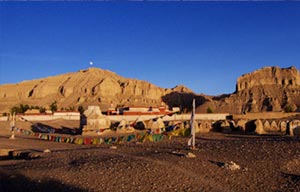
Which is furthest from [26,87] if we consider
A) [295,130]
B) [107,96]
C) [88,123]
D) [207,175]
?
[207,175]

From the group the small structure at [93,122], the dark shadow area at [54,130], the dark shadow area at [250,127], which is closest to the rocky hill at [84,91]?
the dark shadow area at [54,130]

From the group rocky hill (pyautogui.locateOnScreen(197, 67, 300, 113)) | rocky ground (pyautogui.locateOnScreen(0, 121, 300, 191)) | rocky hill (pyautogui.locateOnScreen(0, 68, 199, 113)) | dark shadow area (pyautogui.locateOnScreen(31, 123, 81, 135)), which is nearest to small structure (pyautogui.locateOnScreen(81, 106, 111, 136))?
dark shadow area (pyautogui.locateOnScreen(31, 123, 81, 135))

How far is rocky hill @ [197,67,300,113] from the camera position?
10719 centimetres

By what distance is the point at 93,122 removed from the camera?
32.9 meters

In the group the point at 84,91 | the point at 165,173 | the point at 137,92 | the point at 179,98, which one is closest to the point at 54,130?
the point at 165,173

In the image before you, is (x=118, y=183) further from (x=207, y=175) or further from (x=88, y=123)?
(x=88, y=123)

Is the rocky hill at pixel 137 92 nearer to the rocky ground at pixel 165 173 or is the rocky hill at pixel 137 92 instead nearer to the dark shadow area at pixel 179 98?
the dark shadow area at pixel 179 98

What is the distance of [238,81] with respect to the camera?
13900 cm

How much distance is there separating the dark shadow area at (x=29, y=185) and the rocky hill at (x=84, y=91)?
Result: 111639 millimetres

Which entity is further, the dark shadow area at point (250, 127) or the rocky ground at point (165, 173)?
the dark shadow area at point (250, 127)

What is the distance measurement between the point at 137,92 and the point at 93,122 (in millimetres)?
117619

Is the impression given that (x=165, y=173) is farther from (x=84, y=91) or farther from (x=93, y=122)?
(x=84, y=91)

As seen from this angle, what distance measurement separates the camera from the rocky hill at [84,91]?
13288 centimetres

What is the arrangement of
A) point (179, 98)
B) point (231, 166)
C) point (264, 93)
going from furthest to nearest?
point (179, 98)
point (264, 93)
point (231, 166)
